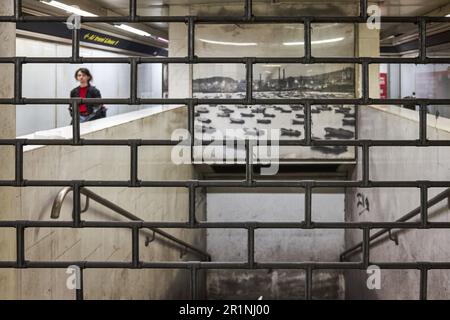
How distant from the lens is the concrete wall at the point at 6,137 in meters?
2.01

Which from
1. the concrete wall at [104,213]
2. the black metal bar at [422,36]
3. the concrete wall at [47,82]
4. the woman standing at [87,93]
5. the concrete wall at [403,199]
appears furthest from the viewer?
the concrete wall at [47,82]

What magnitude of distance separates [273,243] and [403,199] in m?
4.08

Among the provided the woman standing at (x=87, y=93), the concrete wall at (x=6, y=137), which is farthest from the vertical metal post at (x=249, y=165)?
the woman standing at (x=87, y=93)

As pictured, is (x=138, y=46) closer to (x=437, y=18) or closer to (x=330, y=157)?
(x=330, y=157)

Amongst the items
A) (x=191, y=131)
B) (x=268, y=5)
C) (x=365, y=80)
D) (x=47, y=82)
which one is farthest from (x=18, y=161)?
(x=268, y=5)

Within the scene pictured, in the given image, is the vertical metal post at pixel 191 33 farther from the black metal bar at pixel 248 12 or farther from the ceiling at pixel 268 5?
the ceiling at pixel 268 5

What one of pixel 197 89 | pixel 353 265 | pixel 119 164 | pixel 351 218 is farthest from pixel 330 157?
pixel 353 265

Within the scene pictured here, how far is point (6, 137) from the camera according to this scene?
208cm

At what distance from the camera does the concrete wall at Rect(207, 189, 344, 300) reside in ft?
28.2

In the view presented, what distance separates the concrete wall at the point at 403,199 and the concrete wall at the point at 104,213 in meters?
2.28

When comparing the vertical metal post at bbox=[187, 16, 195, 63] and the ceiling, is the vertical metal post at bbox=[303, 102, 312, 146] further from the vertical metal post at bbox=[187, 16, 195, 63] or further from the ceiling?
the ceiling

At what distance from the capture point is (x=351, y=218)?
8203 mm

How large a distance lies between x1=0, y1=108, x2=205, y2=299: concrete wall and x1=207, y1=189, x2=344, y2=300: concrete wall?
2.07m
